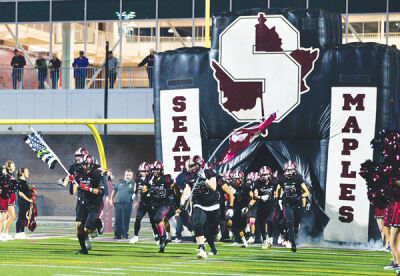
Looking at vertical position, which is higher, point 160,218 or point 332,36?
point 332,36

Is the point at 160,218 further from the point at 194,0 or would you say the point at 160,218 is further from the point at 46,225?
the point at 194,0

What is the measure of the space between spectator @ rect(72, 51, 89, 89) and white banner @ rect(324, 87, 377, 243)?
14.9 m

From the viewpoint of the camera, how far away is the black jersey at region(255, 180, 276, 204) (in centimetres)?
2039

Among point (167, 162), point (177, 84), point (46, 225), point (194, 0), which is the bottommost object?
point (46, 225)

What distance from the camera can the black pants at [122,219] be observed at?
73.7ft

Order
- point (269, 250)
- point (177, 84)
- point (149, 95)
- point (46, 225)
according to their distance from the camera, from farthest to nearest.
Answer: point (149, 95) < point (46, 225) < point (177, 84) < point (269, 250)

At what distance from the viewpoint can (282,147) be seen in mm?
21312

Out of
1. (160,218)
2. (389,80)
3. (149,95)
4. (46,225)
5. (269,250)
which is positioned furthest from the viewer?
(149,95)

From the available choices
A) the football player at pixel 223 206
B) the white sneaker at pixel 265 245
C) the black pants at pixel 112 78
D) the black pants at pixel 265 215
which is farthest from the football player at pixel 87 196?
the black pants at pixel 112 78

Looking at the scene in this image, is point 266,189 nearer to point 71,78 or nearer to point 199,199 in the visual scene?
point 199,199

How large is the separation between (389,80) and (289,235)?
14.0 ft

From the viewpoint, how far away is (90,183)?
16.8m

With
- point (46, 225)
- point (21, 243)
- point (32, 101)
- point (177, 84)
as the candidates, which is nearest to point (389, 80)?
point (177, 84)

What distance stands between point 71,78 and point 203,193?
19.9m
